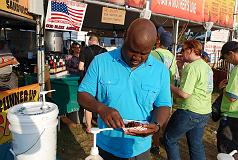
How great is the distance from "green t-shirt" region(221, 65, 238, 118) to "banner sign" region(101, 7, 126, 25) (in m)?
2.65

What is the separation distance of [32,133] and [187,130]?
188 cm

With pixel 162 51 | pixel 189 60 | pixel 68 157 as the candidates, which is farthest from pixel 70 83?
pixel 189 60

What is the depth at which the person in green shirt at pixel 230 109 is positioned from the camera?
2891 mm

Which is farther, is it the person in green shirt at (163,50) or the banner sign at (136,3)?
the banner sign at (136,3)

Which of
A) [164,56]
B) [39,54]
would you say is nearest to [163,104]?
[164,56]

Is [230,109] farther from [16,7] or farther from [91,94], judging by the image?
[16,7]

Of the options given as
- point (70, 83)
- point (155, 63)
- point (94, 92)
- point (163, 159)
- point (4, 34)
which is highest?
point (4, 34)

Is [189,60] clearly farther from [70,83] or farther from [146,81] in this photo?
[70,83]

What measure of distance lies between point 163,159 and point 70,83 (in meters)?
2.29

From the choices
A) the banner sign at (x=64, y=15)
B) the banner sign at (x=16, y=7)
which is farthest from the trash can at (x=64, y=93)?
the banner sign at (x=16, y=7)

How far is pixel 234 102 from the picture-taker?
2930mm

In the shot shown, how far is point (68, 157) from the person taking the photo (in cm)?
425

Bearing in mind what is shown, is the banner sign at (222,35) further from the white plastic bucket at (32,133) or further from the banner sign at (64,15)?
the white plastic bucket at (32,133)

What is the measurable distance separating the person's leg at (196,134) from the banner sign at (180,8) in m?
3.47
